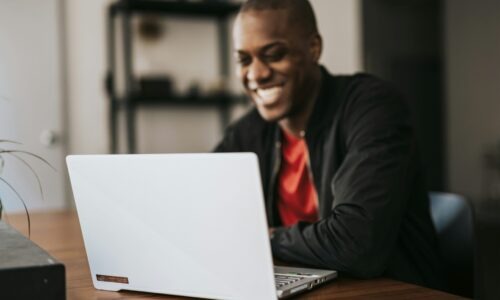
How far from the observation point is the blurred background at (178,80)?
3080 mm

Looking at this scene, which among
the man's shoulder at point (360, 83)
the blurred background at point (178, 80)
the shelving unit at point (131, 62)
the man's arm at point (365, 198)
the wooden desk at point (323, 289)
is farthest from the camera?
the shelving unit at point (131, 62)

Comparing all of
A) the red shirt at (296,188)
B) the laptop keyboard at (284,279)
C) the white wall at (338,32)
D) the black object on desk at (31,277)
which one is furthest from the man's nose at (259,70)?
the white wall at (338,32)

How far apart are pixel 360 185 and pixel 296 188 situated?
44cm

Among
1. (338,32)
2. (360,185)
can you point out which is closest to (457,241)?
(360,185)

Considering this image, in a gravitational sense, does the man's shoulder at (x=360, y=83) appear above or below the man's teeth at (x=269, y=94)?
above

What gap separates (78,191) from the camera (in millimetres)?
1011

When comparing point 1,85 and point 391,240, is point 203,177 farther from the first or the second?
point 1,85

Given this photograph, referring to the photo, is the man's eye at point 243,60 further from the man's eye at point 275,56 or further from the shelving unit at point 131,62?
the shelving unit at point 131,62

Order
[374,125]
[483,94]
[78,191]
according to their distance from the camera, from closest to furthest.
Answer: [78,191] < [374,125] < [483,94]

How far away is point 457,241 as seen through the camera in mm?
1494

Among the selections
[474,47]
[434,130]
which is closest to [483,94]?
[474,47]

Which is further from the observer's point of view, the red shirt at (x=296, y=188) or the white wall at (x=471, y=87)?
the white wall at (x=471, y=87)

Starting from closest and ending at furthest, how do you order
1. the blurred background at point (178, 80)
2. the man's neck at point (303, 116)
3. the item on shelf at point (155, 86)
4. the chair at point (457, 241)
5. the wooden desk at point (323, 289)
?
1. the wooden desk at point (323, 289)
2. the chair at point (457, 241)
3. the man's neck at point (303, 116)
4. the blurred background at point (178, 80)
5. the item on shelf at point (155, 86)

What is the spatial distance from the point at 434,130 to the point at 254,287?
2741mm
